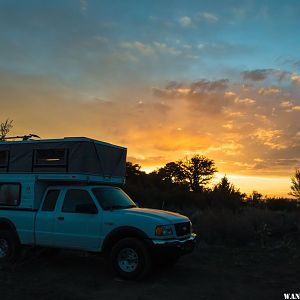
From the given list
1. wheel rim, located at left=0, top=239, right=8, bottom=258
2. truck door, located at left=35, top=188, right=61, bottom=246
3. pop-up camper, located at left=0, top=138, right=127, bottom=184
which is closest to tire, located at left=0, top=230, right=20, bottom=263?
wheel rim, located at left=0, top=239, right=8, bottom=258

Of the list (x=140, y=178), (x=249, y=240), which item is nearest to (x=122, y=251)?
(x=249, y=240)

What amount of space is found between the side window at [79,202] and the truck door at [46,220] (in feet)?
1.20

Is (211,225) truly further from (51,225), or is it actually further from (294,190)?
(294,190)

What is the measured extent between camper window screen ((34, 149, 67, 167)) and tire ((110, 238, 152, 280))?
2626 millimetres

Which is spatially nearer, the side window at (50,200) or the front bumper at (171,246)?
the front bumper at (171,246)

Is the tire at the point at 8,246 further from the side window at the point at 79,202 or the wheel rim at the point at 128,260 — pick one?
the wheel rim at the point at 128,260

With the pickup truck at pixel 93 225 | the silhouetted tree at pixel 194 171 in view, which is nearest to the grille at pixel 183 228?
the pickup truck at pixel 93 225

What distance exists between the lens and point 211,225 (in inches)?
696

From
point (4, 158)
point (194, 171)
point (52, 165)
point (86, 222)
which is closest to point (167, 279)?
point (86, 222)

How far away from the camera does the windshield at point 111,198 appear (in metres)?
10.9

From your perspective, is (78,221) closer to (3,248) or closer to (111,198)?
(111,198)

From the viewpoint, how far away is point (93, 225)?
10.5m

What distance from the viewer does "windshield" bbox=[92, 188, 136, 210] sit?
428 inches

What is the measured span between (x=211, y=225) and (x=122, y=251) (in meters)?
8.15
